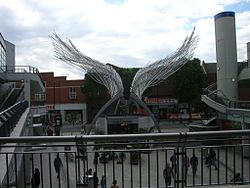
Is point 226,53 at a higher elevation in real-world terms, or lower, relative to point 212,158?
higher

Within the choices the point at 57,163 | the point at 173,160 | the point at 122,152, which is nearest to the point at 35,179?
the point at 57,163

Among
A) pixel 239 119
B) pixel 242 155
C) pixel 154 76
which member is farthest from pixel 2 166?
pixel 154 76

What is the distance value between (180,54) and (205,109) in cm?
3320

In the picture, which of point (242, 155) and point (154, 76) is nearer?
point (242, 155)

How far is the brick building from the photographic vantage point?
82.7 metres

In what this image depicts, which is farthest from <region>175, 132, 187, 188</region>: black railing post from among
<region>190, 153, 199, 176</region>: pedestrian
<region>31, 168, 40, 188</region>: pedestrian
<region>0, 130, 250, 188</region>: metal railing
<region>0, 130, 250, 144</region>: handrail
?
<region>31, 168, 40, 188</region>: pedestrian

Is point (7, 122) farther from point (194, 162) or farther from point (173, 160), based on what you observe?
point (173, 160)

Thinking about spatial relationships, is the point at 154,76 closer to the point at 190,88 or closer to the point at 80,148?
the point at 190,88

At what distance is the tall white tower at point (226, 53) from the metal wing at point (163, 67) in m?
3.57

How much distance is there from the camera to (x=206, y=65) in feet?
273

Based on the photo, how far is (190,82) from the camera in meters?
74.3

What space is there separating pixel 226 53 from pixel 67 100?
131ft

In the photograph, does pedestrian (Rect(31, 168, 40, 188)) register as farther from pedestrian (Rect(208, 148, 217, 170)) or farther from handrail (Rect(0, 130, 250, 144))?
pedestrian (Rect(208, 148, 217, 170))

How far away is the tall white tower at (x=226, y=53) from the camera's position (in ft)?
166
